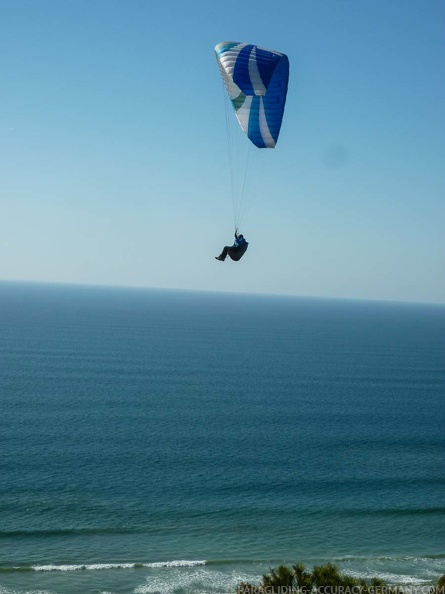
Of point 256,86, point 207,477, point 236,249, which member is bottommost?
point 207,477

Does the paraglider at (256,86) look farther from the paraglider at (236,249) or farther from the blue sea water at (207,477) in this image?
the blue sea water at (207,477)

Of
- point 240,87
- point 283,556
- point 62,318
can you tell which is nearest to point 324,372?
point 283,556

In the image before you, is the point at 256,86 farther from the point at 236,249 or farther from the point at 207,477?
the point at 207,477

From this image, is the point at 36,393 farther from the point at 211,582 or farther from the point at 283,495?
the point at 211,582

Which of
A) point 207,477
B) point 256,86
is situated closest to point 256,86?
point 256,86

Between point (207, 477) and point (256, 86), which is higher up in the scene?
point (256, 86)

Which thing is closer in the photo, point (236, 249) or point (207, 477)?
point (236, 249)

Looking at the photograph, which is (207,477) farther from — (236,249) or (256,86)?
(256,86)
